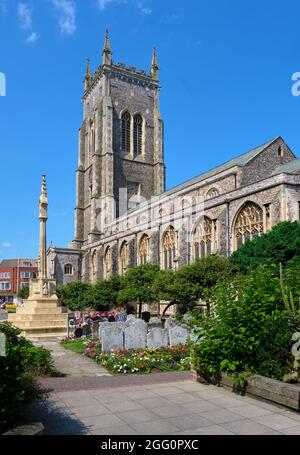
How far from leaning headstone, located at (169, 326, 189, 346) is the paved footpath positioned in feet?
17.5

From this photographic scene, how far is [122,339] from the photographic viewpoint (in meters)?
14.6

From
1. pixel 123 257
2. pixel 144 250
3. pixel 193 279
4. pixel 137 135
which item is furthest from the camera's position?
pixel 137 135

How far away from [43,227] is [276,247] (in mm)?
12911

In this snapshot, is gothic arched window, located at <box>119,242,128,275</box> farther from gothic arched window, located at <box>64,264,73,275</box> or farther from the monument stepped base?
the monument stepped base

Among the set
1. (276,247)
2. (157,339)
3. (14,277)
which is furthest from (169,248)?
(14,277)

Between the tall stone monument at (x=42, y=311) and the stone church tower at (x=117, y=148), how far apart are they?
3346 cm

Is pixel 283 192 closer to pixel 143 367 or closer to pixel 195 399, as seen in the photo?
pixel 143 367

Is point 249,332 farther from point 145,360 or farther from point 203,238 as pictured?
point 203,238

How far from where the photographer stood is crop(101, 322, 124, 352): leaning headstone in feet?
46.9

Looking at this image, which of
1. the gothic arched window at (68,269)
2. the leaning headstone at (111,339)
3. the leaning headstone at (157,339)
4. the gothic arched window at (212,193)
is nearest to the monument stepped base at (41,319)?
the leaning headstone at (111,339)

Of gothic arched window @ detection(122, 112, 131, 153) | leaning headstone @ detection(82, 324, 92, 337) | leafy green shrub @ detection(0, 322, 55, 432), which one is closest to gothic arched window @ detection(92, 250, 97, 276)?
gothic arched window @ detection(122, 112, 131, 153)

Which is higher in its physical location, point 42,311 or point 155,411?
point 42,311

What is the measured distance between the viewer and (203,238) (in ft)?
106
